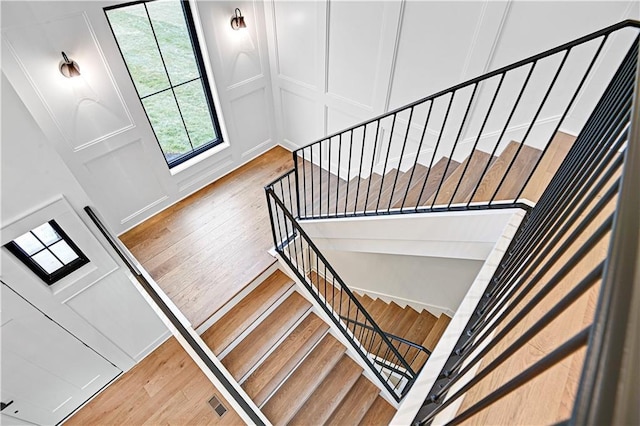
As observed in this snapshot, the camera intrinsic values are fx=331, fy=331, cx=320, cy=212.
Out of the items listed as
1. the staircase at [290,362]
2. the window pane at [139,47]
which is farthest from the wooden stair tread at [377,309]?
the window pane at [139,47]

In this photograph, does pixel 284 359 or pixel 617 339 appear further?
pixel 284 359

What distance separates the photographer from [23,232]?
2.37m

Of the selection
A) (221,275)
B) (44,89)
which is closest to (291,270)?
(221,275)

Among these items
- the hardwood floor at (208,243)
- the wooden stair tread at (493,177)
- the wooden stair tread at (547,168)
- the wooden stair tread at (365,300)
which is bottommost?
the wooden stair tread at (365,300)

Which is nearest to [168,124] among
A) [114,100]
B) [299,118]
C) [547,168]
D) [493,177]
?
[114,100]

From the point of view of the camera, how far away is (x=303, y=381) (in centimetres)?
338

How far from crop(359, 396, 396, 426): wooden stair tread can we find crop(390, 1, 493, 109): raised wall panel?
10.9 ft

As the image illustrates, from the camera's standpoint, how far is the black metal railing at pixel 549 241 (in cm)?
39

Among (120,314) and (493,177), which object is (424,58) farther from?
(120,314)

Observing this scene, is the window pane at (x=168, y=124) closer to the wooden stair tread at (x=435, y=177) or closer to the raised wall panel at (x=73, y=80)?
the raised wall panel at (x=73, y=80)

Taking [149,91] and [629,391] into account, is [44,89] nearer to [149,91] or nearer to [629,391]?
[149,91]

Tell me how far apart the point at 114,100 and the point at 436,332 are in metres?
4.60

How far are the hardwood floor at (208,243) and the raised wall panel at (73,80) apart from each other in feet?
4.23

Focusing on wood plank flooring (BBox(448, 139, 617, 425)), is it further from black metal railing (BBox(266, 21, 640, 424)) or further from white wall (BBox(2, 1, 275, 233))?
white wall (BBox(2, 1, 275, 233))
